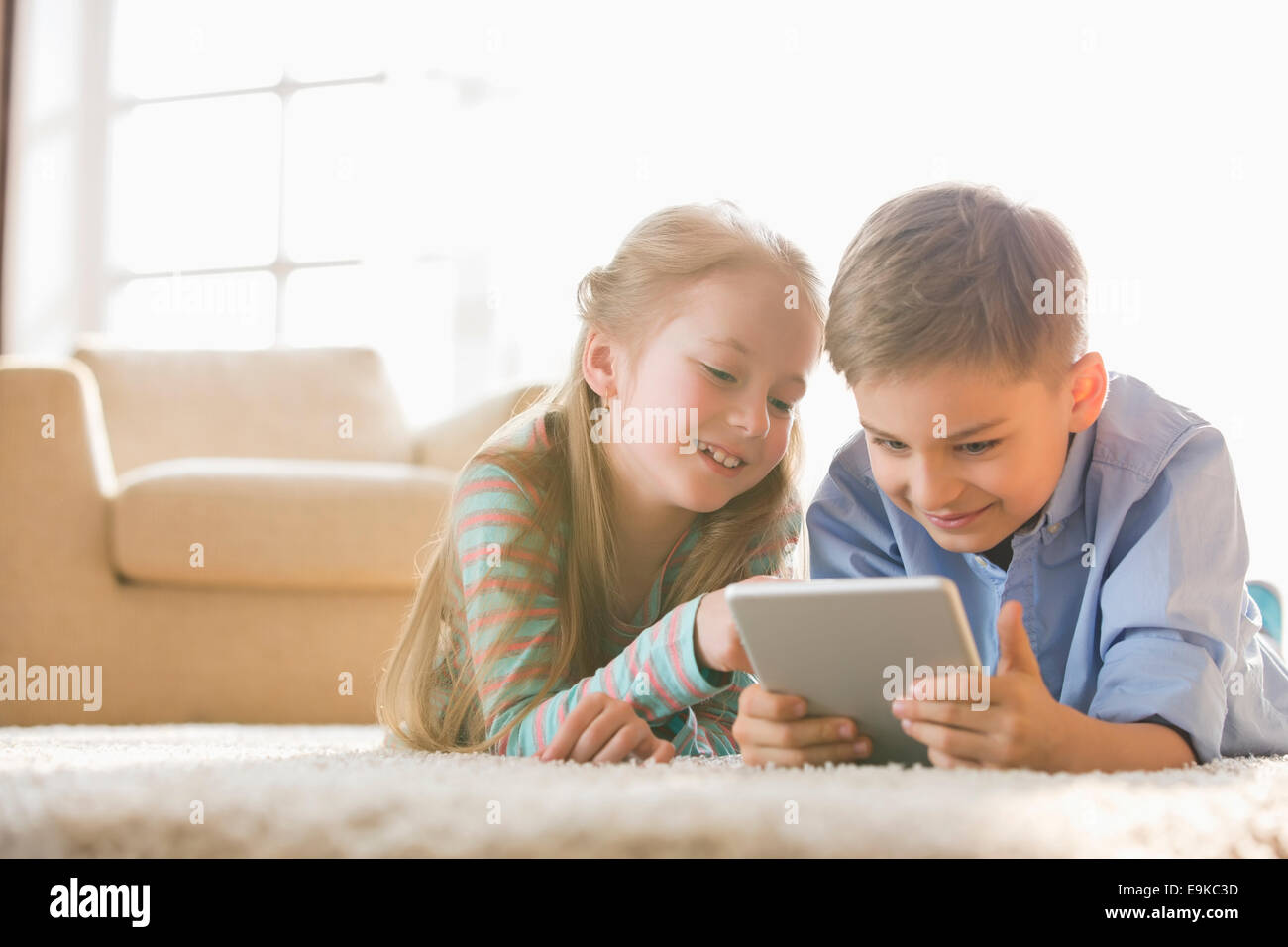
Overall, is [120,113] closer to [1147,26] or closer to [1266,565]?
[1147,26]

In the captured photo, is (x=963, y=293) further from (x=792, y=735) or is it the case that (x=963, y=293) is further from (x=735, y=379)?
(x=792, y=735)

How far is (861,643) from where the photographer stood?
0.78 metres

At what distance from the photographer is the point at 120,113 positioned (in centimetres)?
395

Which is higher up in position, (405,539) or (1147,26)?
(1147,26)

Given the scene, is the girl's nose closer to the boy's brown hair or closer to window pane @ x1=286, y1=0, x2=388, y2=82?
the boy's brown hair

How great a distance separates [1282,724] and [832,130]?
223 cm

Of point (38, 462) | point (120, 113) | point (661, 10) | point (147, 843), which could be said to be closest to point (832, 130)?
point (661, 10)

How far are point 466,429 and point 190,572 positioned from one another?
2.10 feet

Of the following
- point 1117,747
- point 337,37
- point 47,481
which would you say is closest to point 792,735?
point 1117,747

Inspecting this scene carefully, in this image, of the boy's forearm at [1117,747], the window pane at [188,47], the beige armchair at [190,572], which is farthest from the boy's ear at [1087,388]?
the window pane at [188,47]

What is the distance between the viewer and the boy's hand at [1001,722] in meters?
0.77

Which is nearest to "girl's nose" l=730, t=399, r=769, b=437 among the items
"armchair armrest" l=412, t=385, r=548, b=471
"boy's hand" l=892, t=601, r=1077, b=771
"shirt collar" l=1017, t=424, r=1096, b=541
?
"shirt collar" l=1017, t=424, r=1096, b=541

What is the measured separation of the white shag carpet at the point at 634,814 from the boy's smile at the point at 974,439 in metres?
0.30
